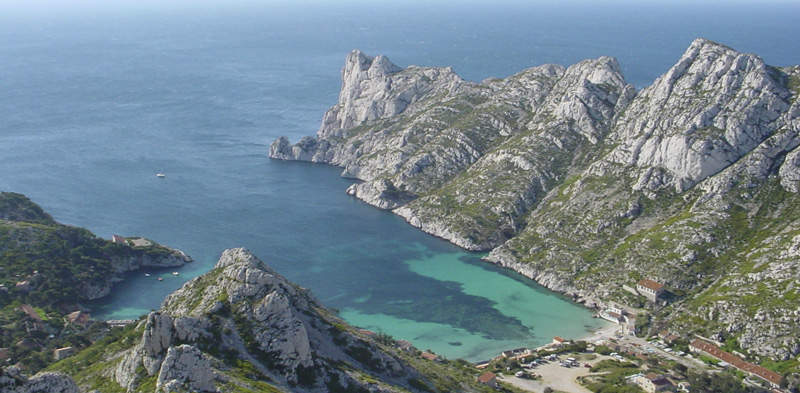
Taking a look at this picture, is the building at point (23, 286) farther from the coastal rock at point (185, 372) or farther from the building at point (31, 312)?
the coastal rock at point (185, 372)

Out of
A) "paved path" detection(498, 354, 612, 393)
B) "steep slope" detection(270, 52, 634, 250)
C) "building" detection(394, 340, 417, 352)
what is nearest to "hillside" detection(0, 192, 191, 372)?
"building" detection(394, 340, 417, 352)

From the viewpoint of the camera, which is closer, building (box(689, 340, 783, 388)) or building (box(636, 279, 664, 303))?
building (box(689, 340, 783, 388))

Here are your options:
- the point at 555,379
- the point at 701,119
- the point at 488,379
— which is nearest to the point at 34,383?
the point at 488,379

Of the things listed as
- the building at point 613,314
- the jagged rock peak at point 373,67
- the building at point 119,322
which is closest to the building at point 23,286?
the building at point 119,322

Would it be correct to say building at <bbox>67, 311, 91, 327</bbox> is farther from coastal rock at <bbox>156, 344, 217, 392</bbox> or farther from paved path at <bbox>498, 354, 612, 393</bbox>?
coastal rock at <bbox>156, 344, 217, 392</bbox>

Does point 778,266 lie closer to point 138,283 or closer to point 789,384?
point 789,384
